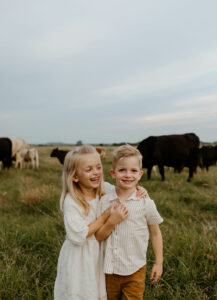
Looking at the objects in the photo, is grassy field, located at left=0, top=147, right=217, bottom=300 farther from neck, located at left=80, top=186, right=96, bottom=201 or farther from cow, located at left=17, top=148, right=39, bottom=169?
cow, located at left=17, top=148, right=39, bottom=169

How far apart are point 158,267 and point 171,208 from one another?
3492 millimetres

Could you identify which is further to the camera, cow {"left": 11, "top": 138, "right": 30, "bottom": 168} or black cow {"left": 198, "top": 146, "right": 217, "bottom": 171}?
black cow {"left": 198, "top": 146, "right": 217, "bottom": 171}

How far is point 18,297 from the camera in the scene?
2.29 metres

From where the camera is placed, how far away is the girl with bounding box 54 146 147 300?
163 cm

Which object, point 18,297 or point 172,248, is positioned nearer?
point 18,297

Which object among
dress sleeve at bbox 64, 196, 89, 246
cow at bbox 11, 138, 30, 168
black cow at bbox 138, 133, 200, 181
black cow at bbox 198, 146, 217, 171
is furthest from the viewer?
black cow at bbox 198, 146, 217, 171

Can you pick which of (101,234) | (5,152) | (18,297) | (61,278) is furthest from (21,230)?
(5,152)

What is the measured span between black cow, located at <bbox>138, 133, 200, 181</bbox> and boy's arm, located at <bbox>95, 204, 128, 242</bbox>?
7932 mm

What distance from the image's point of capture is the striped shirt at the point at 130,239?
1.69 meters

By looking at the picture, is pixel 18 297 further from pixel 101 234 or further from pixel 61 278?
pixel 101 234

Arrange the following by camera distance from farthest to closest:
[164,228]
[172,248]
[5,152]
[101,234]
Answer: [5,152] → [164,228] → [172,248] → [101,234]

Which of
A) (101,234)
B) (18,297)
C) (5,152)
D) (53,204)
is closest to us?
(101,234)

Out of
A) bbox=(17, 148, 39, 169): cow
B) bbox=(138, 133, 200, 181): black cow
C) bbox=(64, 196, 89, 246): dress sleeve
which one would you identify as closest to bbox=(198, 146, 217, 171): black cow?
bbox=(138, 133, 200, 181): black cow

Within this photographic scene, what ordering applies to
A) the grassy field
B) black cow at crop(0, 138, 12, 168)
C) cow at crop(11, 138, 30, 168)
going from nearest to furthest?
the grassy field → black cow at crop(0, 138, 12, 168) → cow at crop(11, 138, 30, 168)
